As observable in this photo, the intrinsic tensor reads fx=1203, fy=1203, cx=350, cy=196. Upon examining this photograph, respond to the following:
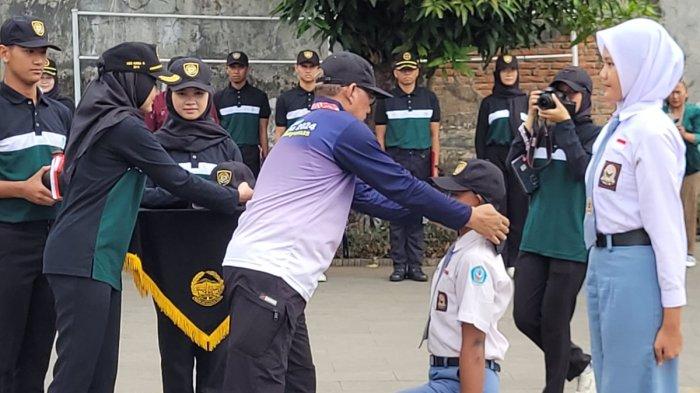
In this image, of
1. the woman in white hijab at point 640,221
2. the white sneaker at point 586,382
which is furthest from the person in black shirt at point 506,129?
the woman in white hijab at point 640,221

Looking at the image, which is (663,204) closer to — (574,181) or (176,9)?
(574,181)

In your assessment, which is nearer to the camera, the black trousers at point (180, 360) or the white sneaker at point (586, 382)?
the black trousers at point (180, 360)

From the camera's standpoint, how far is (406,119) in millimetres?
11414

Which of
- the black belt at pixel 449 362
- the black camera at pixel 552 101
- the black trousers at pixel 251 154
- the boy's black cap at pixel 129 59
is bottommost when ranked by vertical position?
the black belt at pixel 449 362

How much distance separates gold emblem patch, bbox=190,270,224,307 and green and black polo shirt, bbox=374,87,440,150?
5.42m

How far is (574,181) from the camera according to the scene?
6.86 meters

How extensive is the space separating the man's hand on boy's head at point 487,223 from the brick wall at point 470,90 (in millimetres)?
8956

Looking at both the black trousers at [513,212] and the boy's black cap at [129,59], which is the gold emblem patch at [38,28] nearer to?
the boy's black cap at [129,59]

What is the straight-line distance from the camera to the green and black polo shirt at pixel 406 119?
37.4 feet

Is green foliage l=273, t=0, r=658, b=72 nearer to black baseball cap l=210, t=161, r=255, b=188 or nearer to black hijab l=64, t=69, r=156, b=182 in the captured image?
black baseball cap l=210, t=161, r=255, b=188

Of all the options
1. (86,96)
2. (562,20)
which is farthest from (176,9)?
(86,96)

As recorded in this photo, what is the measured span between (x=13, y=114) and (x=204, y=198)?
122 cm

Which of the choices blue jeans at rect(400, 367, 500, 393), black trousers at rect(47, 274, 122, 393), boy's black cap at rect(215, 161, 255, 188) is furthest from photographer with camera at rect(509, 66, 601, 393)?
black trousers at rect(47, 274, 122, 393)

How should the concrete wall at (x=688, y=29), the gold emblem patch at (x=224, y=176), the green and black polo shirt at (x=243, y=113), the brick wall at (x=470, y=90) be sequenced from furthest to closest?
the concrete wall at (x=688, y=29) → the brick wall at (x=470, y=90) → the green and black polo shirt at (x=243, y=113) → the gold emblem patch at (x=224, y=176)
